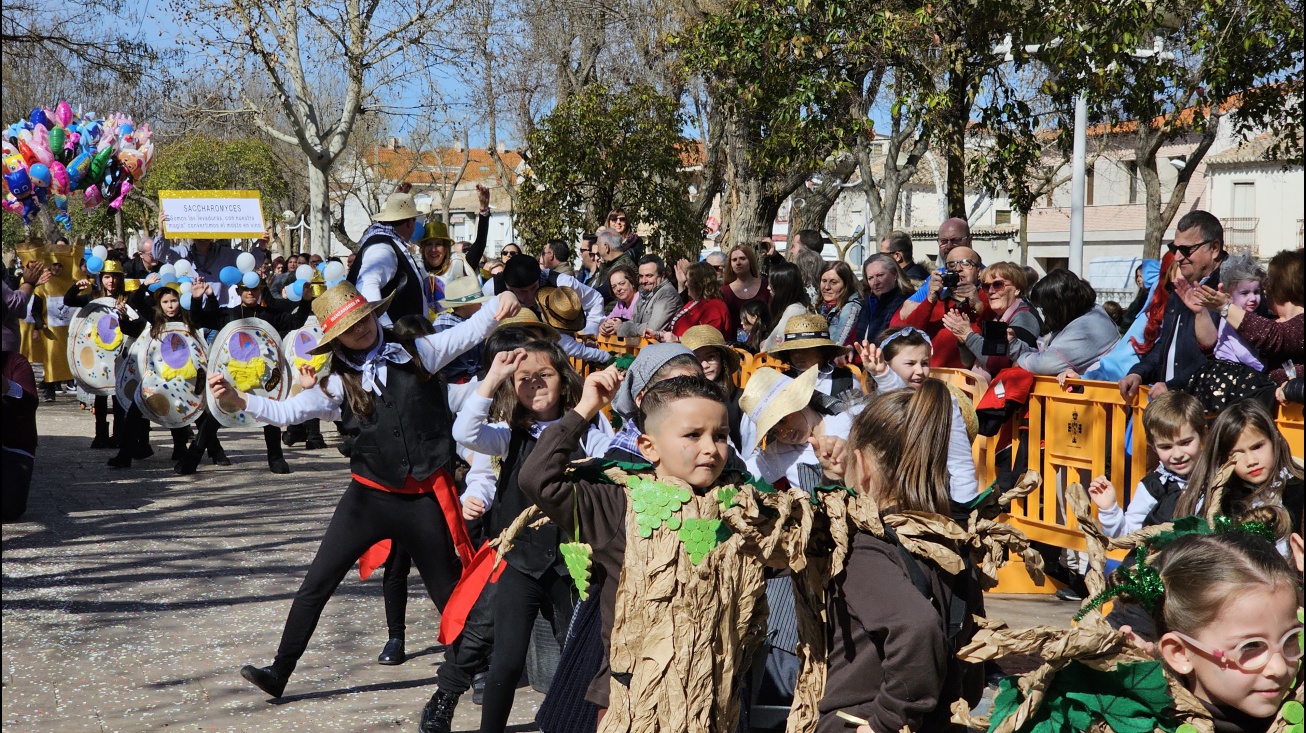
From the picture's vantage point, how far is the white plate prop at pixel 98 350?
11852mm

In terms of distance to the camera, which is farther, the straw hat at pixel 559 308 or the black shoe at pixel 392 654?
the straw hat at pixel 559 308

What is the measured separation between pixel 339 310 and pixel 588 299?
542 centimetres

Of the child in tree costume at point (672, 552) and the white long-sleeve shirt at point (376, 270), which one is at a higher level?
the white long-sleeve shirt at point (376, 270)

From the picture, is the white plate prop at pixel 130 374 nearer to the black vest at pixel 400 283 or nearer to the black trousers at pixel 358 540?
the black vest at pixel 400 283

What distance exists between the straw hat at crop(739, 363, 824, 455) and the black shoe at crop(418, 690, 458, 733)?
1.40 m

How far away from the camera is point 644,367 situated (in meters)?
4.77

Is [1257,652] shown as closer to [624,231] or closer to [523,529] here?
[523,529]

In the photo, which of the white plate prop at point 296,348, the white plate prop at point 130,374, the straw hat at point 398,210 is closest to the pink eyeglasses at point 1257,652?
the straw hat at point 398,210

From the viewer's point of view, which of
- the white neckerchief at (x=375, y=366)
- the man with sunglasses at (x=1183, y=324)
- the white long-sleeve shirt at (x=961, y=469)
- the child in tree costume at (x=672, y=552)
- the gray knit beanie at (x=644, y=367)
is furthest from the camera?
the man with sunglasses at (x=1183, y=324)

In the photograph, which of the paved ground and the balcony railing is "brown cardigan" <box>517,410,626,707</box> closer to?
the paved ground

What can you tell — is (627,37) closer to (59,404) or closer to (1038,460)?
(59,404)

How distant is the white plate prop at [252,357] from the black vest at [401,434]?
5.72 meters

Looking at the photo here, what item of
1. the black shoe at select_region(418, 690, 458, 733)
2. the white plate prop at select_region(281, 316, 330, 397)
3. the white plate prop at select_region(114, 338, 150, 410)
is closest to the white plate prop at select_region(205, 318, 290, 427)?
the white plate prop at select_region(281, 316, 330, 397)

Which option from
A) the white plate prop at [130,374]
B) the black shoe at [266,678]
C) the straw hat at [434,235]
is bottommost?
the black shoe at [266,678]
